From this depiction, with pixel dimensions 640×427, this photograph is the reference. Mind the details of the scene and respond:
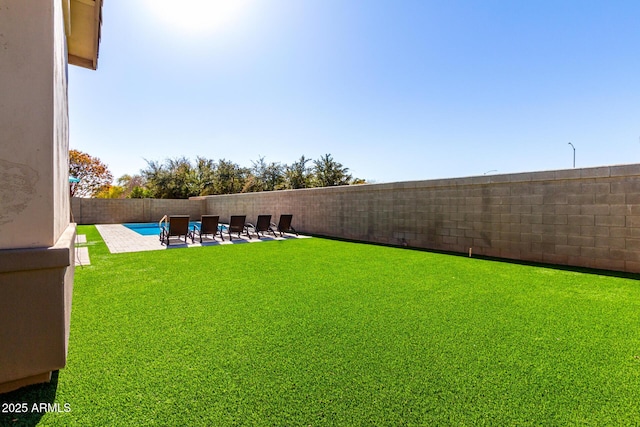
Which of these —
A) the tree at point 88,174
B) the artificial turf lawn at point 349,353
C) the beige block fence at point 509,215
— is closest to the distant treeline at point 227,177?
the tree at point 88,174

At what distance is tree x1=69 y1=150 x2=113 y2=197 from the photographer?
28.2 m

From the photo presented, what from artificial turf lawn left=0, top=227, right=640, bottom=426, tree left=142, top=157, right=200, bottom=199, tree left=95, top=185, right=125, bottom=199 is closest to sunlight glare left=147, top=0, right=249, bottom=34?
artificial turf lawn left=0, top=227, right=640, bottom=426

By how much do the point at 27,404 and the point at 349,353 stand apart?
221cm

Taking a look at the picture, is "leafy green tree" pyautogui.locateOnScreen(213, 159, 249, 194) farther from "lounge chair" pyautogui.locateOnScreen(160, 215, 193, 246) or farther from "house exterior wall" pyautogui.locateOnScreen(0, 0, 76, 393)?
"house exterior wall" pyautogui.locateOnScreen(0, 0, 76, 393)

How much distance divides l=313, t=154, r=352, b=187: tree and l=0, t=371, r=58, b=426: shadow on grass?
990 inches

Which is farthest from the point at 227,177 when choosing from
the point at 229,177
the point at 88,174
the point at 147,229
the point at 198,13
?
the point at 198,13

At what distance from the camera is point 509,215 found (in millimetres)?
6820

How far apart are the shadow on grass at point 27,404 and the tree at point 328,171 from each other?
25157 mm

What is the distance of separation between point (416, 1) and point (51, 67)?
1076 cm

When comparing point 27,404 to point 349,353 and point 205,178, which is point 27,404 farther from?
point 205,178

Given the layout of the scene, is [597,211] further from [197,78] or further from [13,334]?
[197,78]

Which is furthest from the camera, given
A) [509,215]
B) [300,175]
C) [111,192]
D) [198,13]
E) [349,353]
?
[111,192]

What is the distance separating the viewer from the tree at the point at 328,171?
26766 millimetres

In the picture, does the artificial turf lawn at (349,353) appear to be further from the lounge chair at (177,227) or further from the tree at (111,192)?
the tree at (111,192)
